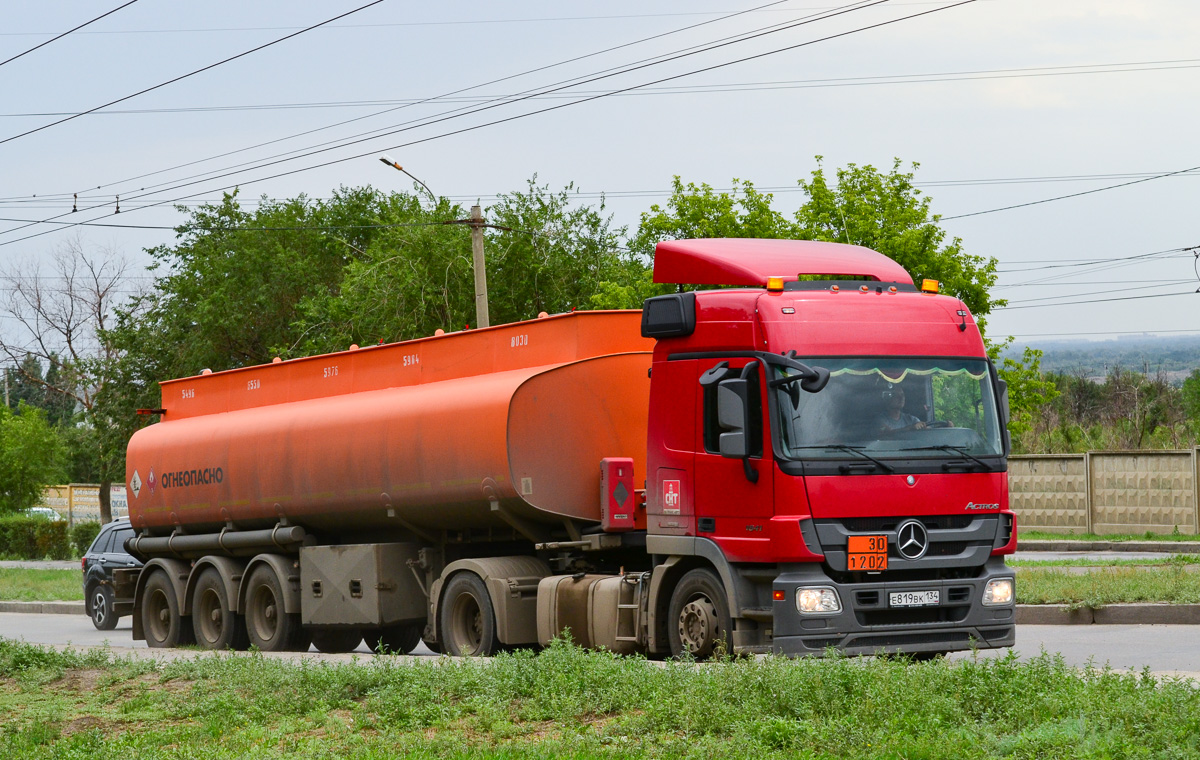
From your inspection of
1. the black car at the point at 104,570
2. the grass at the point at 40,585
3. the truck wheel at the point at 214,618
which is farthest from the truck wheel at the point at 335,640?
the grass at the point at 40,585

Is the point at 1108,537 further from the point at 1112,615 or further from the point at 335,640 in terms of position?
the point at 335,640

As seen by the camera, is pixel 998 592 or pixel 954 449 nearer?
pixel 954 449

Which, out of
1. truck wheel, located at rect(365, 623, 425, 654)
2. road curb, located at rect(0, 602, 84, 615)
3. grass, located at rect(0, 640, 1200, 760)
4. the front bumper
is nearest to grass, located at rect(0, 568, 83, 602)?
road curb, located at rect(0, 602, 84, 615)

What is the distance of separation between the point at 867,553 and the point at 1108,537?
72.8 ft

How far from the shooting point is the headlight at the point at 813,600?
33.5ft

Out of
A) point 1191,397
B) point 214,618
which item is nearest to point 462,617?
point 214,618

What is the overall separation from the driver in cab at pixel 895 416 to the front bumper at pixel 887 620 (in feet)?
3.72

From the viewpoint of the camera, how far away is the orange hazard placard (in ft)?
34.0

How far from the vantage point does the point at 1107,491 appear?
31750 millimetres

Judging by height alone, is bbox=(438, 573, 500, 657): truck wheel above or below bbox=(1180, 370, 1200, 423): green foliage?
below

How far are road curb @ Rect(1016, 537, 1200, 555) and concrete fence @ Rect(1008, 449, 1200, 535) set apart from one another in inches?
92.5

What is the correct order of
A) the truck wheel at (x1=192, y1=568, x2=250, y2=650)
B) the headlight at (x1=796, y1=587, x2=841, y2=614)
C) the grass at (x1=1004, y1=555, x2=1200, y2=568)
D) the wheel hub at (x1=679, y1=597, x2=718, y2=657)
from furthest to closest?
the grass at (x1=1004, y1=555, x2=1200, y2=568), the truck wheel at (x1=192, y1=568, x2=250, y2=650), the wheel hub at (x1=679, y1=597, x2=718, y2=657), the headlight at (x1=796, y1=587, x2=841, y2=614)

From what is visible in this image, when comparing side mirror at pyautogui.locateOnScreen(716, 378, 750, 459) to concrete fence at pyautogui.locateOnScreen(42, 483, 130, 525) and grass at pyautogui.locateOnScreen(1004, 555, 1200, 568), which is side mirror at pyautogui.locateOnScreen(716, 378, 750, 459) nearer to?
grass at pyautogui.locateOnScreen(1004, 555, 1200, 568)

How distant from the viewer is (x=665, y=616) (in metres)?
11.6
